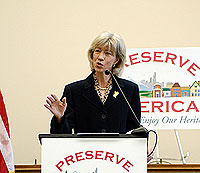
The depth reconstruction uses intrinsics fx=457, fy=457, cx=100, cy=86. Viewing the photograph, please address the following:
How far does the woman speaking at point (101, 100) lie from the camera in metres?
2.72

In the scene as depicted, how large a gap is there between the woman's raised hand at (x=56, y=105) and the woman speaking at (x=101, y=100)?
0.89ft

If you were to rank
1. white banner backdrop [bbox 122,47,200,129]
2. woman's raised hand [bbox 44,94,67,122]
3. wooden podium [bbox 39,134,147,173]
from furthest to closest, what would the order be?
white banner backdrop [bbox 122,47,200,129], woman's raised hand [bbox 44,94,67,122], wooden podium [bbox 39,134,147,173]

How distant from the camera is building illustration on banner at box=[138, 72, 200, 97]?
13.7ft

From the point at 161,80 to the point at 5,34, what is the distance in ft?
7.21

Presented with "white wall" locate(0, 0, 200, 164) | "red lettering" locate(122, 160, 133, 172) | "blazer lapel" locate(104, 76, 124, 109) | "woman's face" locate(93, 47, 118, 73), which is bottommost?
"red lettering" locate(122, 160, 133, 172)

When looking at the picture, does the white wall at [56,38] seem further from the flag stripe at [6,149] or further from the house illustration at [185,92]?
the flag stripe at [6,149]

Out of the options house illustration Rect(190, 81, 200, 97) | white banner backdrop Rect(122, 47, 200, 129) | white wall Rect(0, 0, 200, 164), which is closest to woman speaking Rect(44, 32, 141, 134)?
white banner backdrop Rect(122, 47, 200, 129)

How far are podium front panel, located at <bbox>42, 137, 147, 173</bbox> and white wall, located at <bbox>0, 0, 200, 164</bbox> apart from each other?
325cm

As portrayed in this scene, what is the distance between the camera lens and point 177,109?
4.15 metres

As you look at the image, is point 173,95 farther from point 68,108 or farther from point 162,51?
point 68,108

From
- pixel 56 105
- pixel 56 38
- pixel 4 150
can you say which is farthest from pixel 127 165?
pixel 56 38

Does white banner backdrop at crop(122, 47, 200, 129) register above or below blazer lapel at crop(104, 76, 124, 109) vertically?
above

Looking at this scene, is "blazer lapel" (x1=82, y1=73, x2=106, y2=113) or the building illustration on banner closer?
"blazer lapel" (x1=82, y1=73, x2=106, y2=113)

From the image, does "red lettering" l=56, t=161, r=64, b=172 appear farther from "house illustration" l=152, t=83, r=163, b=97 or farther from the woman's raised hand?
"house illustration" l=152, t=83, r=163, b=97
